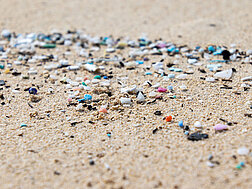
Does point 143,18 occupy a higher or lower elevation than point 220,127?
higher

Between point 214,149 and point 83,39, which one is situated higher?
point 83,39

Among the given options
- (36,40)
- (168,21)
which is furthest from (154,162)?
(168,21)

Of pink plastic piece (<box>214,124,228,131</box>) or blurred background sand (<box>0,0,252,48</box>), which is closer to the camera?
pink plastic piece (<box>214,124,228,131</box>)

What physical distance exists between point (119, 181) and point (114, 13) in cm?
475

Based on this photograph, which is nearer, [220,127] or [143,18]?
[220,127]

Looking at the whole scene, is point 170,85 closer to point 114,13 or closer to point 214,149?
point 214,149

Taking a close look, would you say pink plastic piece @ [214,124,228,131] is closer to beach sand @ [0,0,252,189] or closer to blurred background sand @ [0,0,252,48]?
beach sand @ [0,0,252,189]

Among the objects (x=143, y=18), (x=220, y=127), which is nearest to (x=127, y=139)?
(x=220, y=127)

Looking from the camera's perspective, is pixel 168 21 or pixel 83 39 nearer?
pixel 83 39

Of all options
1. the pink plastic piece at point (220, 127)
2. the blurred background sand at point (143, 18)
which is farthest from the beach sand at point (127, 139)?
the blurred background sand at point (143, 18)

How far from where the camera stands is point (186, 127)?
2.56 m

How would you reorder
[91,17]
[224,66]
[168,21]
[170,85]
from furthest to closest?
[91,17] < [168,21] < [224,66] < [170,85]

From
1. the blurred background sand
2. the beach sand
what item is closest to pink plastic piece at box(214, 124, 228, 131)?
the beach sand

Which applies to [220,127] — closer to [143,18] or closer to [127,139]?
[127,139]
